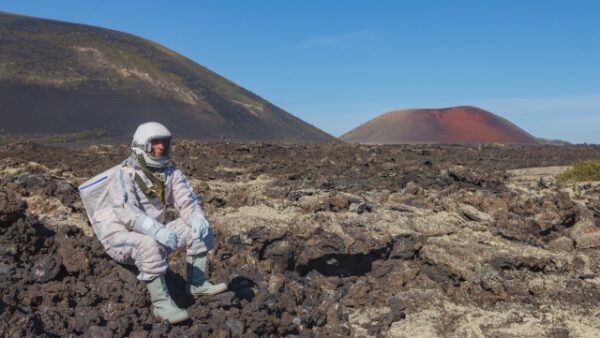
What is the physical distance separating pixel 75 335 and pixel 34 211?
10.7ft

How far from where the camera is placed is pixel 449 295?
6320mm

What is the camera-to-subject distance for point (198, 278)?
4891 millimetres

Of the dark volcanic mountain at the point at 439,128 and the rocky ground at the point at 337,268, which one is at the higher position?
the dark volcanic mountain at the point at 439,128

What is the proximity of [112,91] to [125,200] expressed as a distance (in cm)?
4114

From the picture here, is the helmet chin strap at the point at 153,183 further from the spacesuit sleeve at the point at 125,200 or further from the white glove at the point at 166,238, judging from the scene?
the white glove at the point at 166,238

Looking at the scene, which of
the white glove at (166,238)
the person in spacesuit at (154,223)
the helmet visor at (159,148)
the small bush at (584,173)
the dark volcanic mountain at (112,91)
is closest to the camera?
the white glove at (166,238)

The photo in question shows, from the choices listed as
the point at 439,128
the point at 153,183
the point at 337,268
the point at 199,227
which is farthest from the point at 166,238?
the point at 439,128

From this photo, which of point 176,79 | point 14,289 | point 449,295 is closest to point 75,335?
point 14,289

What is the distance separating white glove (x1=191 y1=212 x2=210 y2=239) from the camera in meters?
4.46

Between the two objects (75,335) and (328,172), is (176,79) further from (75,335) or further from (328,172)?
(75,335)

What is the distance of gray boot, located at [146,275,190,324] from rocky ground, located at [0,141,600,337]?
0.08m

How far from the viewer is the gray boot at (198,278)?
4.82 metres

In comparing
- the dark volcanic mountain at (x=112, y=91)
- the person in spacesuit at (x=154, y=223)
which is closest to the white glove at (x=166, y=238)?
the person in spacesuit at (x=154, y=223)

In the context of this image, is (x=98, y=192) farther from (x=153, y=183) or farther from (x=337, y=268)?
(x=337, y=268)
